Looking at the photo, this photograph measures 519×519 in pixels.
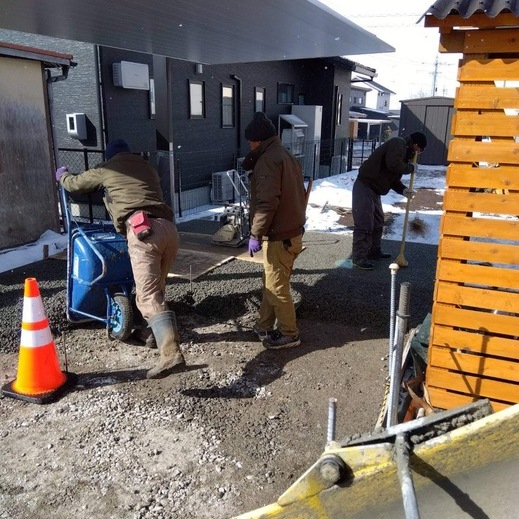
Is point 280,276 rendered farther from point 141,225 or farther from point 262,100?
point 262,100

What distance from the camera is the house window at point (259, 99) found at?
15.5 metres

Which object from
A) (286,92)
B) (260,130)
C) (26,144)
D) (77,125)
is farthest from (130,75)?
(286,92)

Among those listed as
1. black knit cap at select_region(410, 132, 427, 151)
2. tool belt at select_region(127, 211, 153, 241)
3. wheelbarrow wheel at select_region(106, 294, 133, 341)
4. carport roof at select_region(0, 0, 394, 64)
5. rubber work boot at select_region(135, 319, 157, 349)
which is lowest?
rubber work boot at select_region(135, 319, 157, 349)

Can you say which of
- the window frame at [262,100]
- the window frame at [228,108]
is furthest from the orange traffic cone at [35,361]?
the window frame at [262,100]

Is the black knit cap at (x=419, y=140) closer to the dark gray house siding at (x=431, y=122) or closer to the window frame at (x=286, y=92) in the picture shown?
the window frame at (x=286, y=92)

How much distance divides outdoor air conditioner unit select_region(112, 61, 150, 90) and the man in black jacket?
221 inches

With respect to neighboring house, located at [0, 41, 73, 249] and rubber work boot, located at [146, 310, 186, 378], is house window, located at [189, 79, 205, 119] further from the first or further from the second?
rubber work boot, located at [146, 310, 186, 378]

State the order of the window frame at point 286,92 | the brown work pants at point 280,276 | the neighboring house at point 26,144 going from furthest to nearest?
the window frame at point 286,92, the neighboring house at point 26,144, the brown work pants at point 280,276

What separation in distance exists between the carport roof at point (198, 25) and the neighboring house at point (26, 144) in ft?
4.41

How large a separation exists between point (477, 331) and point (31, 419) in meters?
3.19

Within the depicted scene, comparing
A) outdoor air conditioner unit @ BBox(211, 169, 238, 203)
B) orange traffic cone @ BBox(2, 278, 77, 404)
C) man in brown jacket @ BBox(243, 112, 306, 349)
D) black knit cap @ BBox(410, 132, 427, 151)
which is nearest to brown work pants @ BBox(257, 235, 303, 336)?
man in brown jacket @ BBox(243, 112, 306, 349)

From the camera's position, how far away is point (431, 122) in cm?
2275

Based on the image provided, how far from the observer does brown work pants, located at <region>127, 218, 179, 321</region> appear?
4.03m

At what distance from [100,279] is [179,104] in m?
8.57
